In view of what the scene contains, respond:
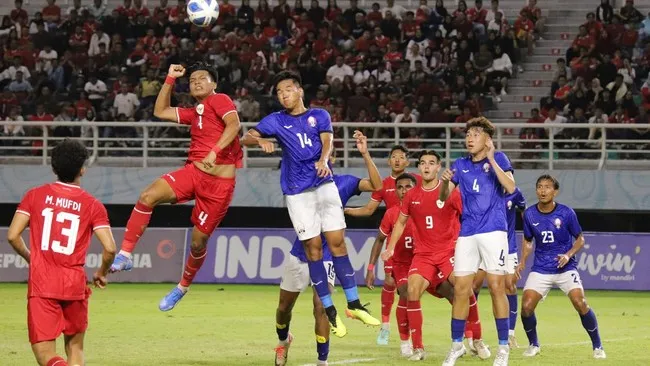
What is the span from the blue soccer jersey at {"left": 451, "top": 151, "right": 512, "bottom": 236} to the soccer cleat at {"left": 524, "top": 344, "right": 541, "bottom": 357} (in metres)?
2.16

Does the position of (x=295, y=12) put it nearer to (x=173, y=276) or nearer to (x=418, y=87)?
(x=418, y=87)

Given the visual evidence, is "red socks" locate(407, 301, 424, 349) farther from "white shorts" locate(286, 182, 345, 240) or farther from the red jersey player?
"white shorts" locate(286, 182, 345, 240)

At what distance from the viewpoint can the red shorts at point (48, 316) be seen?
9.29 m

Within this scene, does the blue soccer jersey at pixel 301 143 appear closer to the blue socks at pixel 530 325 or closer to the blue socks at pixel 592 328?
the blue socks at pixel 530 325

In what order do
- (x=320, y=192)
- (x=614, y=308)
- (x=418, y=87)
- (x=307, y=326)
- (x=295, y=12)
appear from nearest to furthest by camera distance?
(x=320, y=192), (x=307, y=326), (x=614, y=308), (x=418, y=87), (x=295, y=12)

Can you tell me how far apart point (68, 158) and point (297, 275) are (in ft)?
12.9

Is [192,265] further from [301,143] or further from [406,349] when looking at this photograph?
[406,349]

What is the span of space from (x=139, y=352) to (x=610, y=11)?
18548 mm

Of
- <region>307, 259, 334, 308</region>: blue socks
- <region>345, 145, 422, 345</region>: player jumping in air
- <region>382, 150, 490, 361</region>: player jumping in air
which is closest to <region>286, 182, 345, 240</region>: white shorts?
<region>307, 259, 334, 308</region>: blue socks

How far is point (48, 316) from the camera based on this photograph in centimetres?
933

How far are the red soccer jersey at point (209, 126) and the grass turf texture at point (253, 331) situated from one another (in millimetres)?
2290

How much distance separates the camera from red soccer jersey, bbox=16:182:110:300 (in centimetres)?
928

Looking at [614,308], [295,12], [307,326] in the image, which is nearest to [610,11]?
[295,12]

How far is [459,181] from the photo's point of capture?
12.7m
